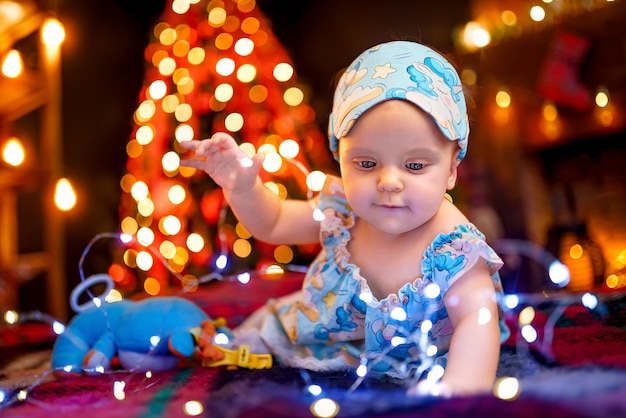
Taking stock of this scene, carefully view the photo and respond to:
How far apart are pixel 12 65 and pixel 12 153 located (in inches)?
12.5

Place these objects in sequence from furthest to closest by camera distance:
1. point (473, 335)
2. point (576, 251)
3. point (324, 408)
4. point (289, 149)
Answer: point (289, 149)
point (576, 251)
point (473, 335)
point (324, 408)

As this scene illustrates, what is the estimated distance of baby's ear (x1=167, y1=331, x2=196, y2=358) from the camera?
970 millimetres

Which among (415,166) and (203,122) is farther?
(203,122)

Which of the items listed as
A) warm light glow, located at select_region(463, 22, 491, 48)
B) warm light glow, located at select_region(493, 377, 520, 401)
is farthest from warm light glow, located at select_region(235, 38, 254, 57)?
warm light glow, located at select_region(493, 377, 520, 401)

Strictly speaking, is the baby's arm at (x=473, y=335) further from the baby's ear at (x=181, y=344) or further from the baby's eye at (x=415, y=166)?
the baby's ear at (x=181, y=344)

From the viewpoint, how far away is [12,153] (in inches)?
89.3

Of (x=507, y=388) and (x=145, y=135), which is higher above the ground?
(x=145, y=135)

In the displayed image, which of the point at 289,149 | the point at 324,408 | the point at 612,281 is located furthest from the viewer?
the point at 289,149

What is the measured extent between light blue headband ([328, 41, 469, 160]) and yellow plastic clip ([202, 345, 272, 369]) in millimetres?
362

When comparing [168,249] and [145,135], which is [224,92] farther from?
[168,249]

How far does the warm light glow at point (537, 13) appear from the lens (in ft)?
7.88

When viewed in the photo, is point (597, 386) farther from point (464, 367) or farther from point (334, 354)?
point (334, 354)

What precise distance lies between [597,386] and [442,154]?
14.0 inches

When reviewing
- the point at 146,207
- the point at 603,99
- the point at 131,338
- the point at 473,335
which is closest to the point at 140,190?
the point at 146,207
